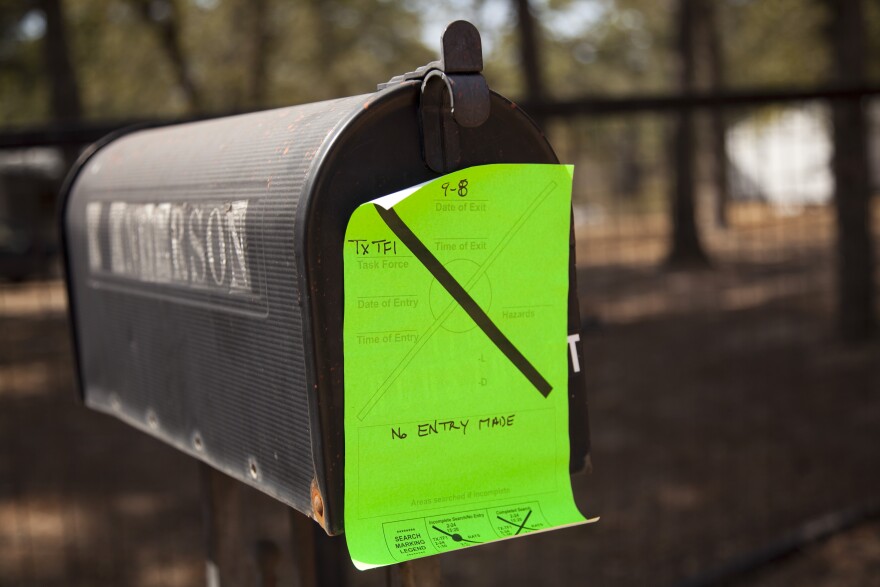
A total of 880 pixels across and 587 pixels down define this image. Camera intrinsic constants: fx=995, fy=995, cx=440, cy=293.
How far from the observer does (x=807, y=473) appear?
16.8 ft

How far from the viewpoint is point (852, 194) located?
675 centimetres

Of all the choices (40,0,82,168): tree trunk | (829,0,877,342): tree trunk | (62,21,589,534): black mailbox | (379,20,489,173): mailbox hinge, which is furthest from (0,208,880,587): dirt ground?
(40,0,82,168): tree trunk

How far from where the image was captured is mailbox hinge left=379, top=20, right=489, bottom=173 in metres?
0.92

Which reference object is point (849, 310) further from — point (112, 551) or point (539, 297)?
point (539, 297)

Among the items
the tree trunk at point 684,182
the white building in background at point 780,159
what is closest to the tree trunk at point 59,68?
the tree trunk at point 684,182

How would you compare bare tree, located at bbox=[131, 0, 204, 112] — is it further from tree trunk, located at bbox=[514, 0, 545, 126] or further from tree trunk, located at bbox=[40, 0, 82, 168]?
tree trunk, located at bbox=[514, 0, 545, 126]

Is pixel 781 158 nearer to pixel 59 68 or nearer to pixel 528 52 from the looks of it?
pixel 528 52

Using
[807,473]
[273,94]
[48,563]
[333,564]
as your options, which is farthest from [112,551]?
[273,94]

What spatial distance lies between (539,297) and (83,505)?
4.73 metres

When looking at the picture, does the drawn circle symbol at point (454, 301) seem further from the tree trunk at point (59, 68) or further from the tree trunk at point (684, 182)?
the tree trunk at point (59, 68)

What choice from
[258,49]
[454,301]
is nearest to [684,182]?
[258,49]

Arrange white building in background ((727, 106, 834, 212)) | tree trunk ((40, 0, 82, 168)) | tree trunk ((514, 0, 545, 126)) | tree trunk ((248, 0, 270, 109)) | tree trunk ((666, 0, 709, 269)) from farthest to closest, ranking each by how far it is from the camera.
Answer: tree trunk ((248, 0, 270, 109))
tree trunk ((40, 0, 82, 168))
tree trunk ((514, 0, 545, 126))
tree trunk ((666, 0, 709, 269))
white building in background ((727, 106, 834, 212))

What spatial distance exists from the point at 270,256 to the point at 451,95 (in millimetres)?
233

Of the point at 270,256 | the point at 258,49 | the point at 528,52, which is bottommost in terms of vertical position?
the point at 270,256
